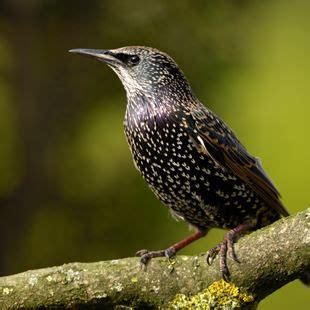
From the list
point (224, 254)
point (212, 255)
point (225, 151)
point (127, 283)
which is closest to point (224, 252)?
point (224, 254)

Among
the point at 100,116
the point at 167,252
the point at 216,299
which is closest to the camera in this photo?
the point at 216,299

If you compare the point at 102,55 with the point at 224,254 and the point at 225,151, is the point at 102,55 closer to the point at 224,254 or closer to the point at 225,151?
the point at 225,151

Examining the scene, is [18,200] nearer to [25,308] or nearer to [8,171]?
[8,171]

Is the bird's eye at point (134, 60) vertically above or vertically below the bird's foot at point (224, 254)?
above

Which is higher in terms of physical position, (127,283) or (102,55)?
(102,55)

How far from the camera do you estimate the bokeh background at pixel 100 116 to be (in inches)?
221

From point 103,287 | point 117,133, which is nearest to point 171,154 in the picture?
point 103,287

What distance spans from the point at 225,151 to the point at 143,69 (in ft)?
1.99

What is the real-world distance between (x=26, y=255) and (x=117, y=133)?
892 mm

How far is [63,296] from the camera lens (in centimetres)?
396

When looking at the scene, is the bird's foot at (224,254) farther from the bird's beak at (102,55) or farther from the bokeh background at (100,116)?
the bokeh background at (100,116)

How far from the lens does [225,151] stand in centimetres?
470

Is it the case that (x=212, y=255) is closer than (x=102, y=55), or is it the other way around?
(x=212, y=255)

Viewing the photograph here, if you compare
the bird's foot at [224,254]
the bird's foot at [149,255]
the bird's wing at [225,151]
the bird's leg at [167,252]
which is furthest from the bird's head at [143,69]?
the bird's foot at [224,254]
